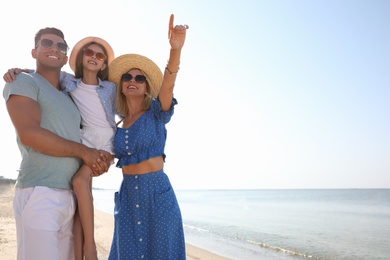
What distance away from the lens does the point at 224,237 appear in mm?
15219

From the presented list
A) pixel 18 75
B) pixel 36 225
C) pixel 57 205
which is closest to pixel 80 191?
pixel 57 205

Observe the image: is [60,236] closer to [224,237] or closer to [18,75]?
[18,75]

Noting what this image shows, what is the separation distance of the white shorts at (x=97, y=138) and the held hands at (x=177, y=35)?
91 cm

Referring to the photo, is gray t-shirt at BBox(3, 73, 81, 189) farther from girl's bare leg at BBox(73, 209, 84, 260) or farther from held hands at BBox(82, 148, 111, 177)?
girl's bare leg at BBox(73, 209, 84, 260)

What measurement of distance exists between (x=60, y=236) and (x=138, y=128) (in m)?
0.99

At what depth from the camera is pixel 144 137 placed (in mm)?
3113

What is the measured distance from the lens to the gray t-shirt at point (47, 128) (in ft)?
8.89

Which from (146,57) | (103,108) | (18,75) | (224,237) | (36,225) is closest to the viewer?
(36,225)

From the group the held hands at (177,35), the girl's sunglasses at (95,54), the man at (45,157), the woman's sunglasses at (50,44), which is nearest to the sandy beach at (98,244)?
the man at (45,157)

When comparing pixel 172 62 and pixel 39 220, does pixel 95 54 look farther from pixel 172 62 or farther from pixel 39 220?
pixel 39 220

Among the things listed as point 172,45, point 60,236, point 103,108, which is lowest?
point 60,236

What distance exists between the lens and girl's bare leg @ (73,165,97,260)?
9.31 feet

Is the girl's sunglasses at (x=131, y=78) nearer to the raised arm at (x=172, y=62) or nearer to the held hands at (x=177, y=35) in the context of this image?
the raised arm at (x=172, y=62)

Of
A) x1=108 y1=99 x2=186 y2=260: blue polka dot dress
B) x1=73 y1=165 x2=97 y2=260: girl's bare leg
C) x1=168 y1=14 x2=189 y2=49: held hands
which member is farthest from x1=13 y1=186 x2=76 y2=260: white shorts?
x1=168 y1=14 x2=189 y2=49: held hands
